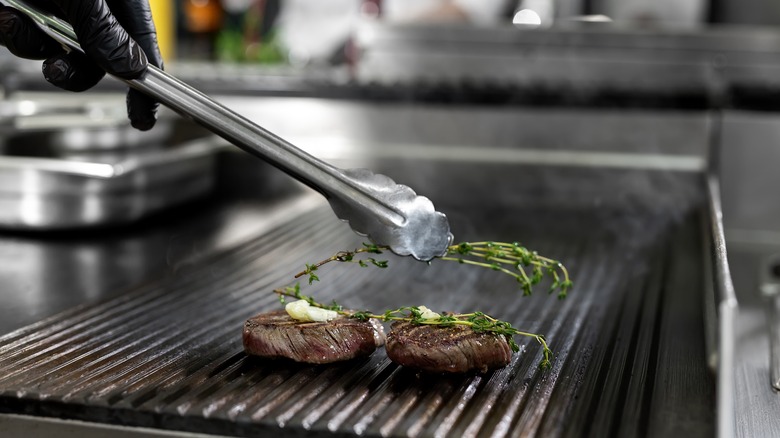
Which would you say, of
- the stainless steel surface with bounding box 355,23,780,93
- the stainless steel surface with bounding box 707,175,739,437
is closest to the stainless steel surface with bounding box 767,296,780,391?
the stainless steel surface with bounding box 707,175,739,437

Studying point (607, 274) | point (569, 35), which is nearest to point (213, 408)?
point (607, 274)

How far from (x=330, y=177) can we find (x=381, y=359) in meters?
0.30

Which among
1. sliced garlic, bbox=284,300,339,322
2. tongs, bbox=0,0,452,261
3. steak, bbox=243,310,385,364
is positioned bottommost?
steak, bbox=243,310,385,364

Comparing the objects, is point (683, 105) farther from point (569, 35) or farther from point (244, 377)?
point (244, 377)

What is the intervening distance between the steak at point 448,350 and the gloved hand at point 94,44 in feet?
1.89

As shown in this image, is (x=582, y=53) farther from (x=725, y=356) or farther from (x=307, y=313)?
(x=725, y=356)

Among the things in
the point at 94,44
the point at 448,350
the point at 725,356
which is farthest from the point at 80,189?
the point at 725,356

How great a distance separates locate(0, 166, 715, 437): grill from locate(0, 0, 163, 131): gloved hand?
41 centimetres

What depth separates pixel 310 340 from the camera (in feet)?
4.69

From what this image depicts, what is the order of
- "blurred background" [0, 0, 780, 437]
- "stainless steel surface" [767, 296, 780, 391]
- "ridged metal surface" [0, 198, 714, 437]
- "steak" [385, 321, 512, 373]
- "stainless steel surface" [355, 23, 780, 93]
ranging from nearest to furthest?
"ridged metal surface" [0, 198, 714, 437], "steak" [385, 321, 512, 373], "stainless steel surface" [767, 296, 780, 391], "blurred background" [0, 0, 780, 437], "stainless steel surface" [355, 23, 780, 93]

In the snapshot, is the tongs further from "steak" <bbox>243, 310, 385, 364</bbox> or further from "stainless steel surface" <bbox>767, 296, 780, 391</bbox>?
"stainless steel surface" <bbox>767, 296, 780, 391</bbox>

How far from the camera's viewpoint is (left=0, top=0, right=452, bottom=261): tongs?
143 centimetres

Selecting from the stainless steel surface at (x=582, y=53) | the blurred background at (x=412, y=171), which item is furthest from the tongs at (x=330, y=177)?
the stainless steel surface at (x=582, y=53)

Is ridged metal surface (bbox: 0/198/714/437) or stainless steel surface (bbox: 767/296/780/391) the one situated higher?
ridged metal surface (bbox: 0/198/714/437)
